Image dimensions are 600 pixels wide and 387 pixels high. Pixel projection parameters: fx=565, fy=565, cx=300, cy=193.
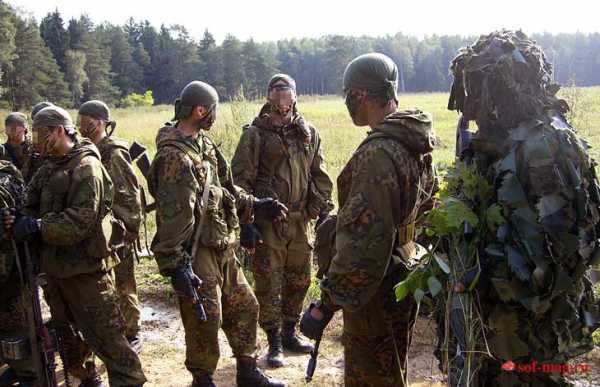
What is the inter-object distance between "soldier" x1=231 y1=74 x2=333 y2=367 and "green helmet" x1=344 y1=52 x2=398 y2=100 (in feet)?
7.11

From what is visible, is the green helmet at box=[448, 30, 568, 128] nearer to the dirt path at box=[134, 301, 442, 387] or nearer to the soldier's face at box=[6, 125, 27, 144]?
the dirt path at box=[134, 301, 442, 387]

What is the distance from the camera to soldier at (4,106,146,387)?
3980 mm

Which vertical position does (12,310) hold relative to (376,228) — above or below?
below

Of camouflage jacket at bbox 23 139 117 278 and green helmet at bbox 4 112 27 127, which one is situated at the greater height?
green helmet at bbox 4 112 27 127

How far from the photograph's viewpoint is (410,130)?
301cm

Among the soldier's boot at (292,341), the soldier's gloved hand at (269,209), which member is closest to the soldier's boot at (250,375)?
the soldier's boot at (292,341)

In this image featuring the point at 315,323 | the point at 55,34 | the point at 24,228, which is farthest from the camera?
the point at 55,34

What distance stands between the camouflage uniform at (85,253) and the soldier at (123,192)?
2.78 ft

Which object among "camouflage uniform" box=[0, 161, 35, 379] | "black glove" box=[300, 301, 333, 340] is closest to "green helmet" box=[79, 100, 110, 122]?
"camouflage uniform" box=[0, 161, 35, 379]

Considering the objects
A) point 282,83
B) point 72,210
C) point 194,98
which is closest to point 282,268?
point 282,83

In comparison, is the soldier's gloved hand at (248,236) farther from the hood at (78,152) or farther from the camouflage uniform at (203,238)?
the hood at (78,152)

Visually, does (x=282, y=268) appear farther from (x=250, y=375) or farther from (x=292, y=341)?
(x=250, y=375)

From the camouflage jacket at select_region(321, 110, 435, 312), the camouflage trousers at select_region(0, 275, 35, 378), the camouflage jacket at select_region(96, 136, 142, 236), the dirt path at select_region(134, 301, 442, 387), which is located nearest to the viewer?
the camouflage jacket at select_region(321, 110, 435, 312)

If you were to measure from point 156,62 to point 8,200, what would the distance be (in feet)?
203
